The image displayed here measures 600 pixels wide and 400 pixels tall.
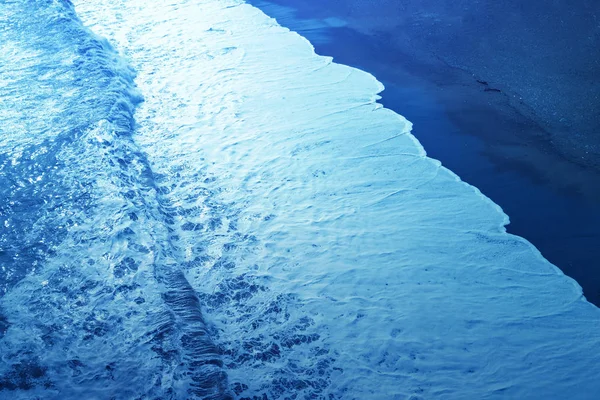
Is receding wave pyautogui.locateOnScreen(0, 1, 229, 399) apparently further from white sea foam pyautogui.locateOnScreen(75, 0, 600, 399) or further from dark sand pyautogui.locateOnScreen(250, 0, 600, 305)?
dark sand pyautogui.locateOnScreen(250, 0, 600, 305)

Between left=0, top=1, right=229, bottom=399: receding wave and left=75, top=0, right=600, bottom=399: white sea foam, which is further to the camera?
left=75, top=0, right=600, bottom=399: white sea foam

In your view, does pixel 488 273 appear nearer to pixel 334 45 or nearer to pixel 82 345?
pixel 82 345

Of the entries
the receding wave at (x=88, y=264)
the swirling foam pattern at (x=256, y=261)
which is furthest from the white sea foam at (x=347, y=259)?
the receding wave at (x=88, y=264)

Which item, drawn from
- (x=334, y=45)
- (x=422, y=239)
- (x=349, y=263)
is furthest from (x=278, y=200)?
(x=334, y=45)

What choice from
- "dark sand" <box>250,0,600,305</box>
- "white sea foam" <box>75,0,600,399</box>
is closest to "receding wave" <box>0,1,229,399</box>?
"white sea foam" <box>75,0,600,399</box>

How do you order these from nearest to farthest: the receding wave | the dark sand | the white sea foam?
1. the receding wave
2. the white sea foam
3. the dark sand
